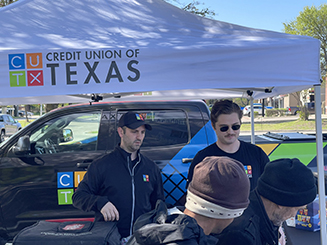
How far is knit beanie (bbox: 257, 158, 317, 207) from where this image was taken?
1.33 metres

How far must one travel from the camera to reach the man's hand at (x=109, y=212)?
212 centimetres

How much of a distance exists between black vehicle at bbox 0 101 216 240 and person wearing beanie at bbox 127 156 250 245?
252 cm

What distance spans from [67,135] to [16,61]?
1838 millimetres

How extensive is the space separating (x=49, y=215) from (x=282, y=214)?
304 centimetres

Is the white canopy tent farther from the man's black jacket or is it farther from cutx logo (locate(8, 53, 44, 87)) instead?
the man's black jacket

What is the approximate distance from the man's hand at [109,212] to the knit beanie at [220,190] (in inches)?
43.3

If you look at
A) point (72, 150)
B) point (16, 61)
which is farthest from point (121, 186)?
point (72, 150)

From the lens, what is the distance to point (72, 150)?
394cm

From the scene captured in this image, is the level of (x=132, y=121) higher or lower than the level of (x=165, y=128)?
higher

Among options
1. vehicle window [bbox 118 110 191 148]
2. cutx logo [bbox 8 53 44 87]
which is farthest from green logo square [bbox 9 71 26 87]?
vehicle window [bbox 118 110 191 148]

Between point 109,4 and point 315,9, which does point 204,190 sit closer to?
point 109,4

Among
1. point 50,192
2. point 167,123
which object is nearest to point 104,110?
point 167,123

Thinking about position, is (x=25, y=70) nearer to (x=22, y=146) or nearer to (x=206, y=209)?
(x=22, y=146)

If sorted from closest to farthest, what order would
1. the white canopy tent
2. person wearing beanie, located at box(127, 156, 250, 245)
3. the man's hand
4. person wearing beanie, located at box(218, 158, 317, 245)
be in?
1. person wearing beanie, located at box(127, 156, 250, 245)
2. person wearing beanie, located at box(218, 158, 317, 245)
3. the man's hand
4. the white canopy tent
